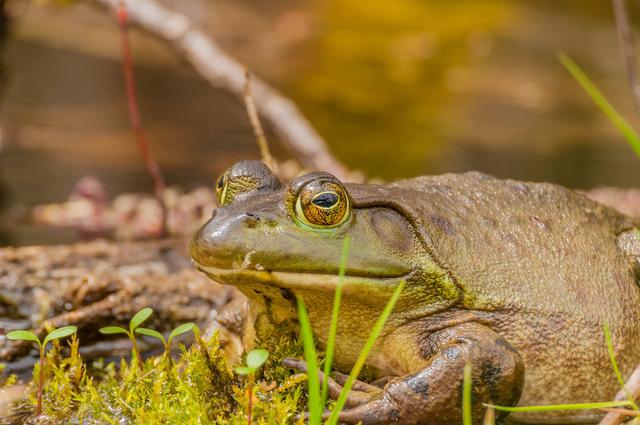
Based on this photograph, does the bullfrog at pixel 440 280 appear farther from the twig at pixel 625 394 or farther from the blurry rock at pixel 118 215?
the blurry rock at pixel 118 215

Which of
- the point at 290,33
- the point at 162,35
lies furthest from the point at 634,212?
the point at 290,33

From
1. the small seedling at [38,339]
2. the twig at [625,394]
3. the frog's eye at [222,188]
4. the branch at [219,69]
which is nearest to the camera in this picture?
the twig at [625,394]

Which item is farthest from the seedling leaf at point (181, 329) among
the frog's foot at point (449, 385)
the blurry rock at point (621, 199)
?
the blurry rock at point (621, 199)

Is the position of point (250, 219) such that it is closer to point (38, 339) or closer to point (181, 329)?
point (181, 329)

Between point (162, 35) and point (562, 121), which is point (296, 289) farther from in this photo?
point (562, 121)

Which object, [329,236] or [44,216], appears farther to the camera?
[44,216]

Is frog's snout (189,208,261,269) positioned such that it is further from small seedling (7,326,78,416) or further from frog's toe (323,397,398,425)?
frog's toe (323,397,398,425)
